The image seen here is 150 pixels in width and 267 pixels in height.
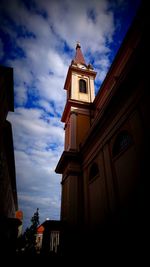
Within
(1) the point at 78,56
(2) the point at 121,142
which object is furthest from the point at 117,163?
(1) the point at 78,56

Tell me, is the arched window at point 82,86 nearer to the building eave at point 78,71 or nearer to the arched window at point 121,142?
the building eave at point 78,71

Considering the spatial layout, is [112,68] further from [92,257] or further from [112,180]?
[92,257]

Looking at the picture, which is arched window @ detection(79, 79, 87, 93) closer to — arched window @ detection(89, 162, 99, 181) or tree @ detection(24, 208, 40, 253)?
arched window @ detection(89, 162, 99, 181)

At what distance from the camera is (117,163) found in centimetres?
830

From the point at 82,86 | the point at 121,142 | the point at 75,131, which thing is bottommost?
the point at 121,142

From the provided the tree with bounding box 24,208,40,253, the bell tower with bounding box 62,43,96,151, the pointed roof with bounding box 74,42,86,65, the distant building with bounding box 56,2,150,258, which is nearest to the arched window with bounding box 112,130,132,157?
the distant building with bounding box 56,2,150,258

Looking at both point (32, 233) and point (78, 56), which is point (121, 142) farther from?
point (32, 233)

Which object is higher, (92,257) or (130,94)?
(130,94)

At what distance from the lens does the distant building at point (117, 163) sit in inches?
250

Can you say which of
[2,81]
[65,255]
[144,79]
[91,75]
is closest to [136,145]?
[144,79]

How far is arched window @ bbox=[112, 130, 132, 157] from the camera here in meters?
7.81

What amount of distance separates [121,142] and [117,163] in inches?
41.8

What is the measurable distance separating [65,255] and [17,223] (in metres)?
4.49

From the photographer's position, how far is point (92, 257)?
27.1 feet
